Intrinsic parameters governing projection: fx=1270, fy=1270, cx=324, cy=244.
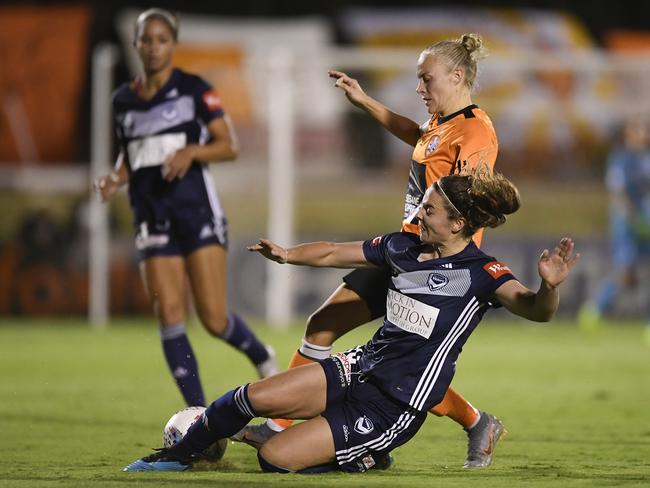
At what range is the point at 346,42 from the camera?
70.7ft

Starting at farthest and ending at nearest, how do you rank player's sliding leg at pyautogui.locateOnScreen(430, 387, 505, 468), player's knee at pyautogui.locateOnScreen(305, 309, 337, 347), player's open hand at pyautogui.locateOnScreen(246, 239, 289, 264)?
player's knee at pyautogui.locateOnScreen(305, 309, 337, 347) < player's sliding leg at pyautogui.locateOnScreen(430, 387, 505, 468) < player's open hand at pyautogui.locateOnScreen(246, 239, 289, 264)

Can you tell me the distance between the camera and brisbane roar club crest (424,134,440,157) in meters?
5.65

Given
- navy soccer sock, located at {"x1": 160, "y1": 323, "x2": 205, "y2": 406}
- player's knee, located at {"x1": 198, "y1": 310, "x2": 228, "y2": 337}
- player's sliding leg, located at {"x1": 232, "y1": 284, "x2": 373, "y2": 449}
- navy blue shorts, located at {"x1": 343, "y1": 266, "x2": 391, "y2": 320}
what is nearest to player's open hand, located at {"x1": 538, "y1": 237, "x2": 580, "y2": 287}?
navy blue shorts, located at {"x1": 343, "y1": 266, "x2": 391, "y2": 320}

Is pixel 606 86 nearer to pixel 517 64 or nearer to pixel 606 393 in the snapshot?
pixel 517 64

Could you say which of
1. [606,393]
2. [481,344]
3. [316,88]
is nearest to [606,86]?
Result: [316,88]

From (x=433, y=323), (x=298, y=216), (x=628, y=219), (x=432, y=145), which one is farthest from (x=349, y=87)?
(x=298, y=216)

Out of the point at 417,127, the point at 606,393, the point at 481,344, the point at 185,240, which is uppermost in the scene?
the point at 417,127

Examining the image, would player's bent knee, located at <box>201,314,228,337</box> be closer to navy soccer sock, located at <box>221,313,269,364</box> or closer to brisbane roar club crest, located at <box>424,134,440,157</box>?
navy soccer sock, located at <box>221,313,269,364</box>

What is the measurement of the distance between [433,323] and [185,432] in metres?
1.16

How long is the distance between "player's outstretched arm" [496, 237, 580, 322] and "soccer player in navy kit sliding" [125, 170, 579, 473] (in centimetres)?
10

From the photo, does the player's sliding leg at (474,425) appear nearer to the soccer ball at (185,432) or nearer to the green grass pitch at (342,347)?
the green grass pitch at (342,347)

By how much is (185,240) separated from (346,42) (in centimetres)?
1494

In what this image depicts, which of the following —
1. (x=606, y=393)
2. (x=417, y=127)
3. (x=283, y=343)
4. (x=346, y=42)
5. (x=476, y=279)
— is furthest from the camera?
(x=346, y=42)

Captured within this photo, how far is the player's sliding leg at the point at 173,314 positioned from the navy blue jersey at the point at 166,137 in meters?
0.32
